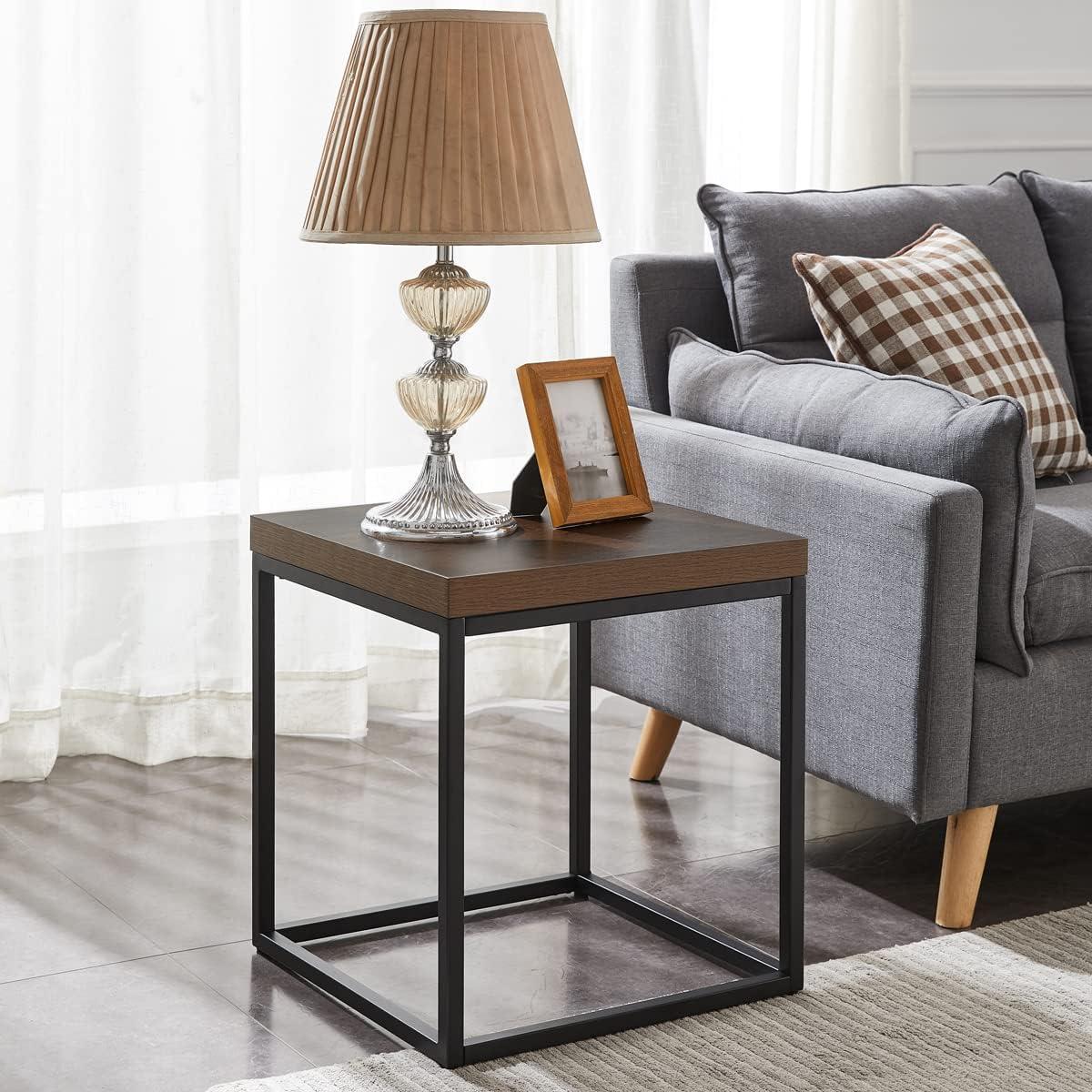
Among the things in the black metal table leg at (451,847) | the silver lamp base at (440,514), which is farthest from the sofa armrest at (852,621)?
the black metal table leg at (451,847)

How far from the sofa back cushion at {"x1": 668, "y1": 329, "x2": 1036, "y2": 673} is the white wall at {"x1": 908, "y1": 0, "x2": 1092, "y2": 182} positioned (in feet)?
4.93

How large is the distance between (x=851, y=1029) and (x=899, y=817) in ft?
2.49

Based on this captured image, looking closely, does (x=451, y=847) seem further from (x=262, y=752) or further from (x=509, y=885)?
(x=509, y=885)

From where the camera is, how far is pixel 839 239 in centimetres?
274

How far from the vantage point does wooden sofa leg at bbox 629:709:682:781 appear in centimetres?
275

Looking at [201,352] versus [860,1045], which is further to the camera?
[201,352]

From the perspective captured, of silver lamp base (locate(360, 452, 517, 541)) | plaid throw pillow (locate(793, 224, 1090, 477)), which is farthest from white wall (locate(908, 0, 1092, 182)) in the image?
silver lamp base (locate(360, 452, 517, 541))

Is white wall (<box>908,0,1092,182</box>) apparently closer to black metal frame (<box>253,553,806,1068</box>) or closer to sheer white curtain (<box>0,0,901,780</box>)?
sheer white curtain (<box>0,0,901,780</box>)

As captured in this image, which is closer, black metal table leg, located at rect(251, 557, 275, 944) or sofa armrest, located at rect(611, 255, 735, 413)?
black metal table leg, located at rect(251, 557, 275, 944)

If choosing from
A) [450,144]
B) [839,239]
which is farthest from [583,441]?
[839,239]

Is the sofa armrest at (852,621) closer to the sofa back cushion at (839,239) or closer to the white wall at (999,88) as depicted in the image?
the sofa back cushion at (839,239)

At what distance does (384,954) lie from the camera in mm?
2135

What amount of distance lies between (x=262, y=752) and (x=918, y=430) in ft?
2.94

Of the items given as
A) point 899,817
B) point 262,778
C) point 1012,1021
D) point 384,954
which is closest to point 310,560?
point 262,778
